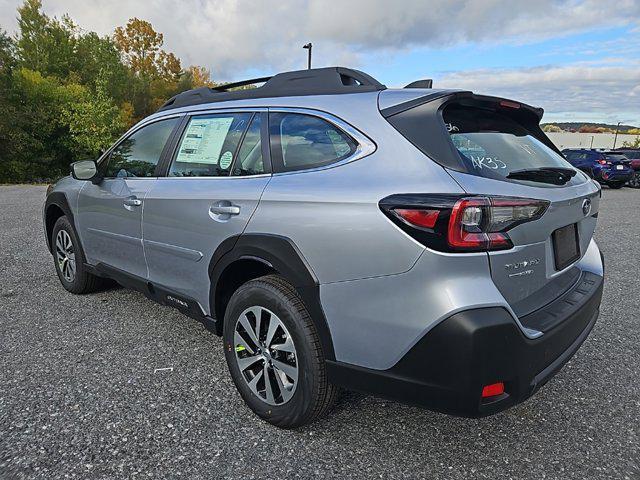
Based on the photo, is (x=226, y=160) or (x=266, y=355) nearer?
(x=266, y=355)

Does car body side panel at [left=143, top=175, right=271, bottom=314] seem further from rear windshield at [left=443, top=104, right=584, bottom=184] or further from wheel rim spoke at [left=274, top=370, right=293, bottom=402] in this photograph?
rear windshield at [left=443, top=104, right=584, bottom=184]

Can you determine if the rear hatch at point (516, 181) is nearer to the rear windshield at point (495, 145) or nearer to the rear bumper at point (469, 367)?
the rear windshield at point (495, 145)

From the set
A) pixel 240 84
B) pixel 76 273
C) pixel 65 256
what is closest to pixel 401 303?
pixel 240 84

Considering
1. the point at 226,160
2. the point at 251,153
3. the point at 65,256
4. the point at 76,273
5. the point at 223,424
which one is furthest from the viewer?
the point at 65,256

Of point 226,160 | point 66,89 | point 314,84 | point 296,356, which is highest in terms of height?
point 66,89

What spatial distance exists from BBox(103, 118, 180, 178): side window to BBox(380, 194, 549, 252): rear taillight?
2054 mm

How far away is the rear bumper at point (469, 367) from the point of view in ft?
5.74

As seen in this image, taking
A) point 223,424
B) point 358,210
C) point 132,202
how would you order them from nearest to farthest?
point 358,210 → point 223,424 → point 132,202

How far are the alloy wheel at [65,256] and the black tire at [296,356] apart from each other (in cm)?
265

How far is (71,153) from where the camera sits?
30688 mm

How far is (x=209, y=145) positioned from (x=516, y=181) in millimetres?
1813

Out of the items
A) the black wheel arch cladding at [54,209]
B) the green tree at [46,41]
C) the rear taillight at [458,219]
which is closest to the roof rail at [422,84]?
the rear taillight at [458,219]

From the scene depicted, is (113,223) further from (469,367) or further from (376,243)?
(469,367)

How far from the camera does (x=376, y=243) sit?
6.26ft
